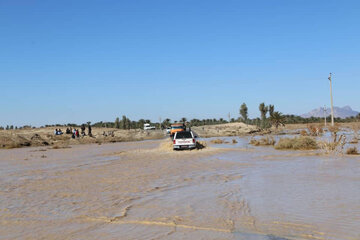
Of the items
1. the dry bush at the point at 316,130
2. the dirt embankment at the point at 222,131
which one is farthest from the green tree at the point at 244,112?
the dry bush at the point at 316,130

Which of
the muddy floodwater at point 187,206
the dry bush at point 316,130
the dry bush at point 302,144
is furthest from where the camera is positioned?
the dry bush at point 302,144

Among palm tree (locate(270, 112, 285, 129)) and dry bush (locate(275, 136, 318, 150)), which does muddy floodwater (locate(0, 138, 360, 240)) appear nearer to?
dry bush (locate(275, 136, 318, 150))

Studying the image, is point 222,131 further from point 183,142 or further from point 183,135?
point 183,142

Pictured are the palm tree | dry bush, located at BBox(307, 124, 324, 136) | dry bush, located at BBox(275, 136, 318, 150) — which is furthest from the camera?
the palm tree

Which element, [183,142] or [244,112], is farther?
[244,112]

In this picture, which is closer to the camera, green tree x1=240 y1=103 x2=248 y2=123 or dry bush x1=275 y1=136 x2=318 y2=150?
dry bush x1=275 y1=136 x2=318 y2=150

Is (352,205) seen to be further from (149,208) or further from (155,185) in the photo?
(155,185)

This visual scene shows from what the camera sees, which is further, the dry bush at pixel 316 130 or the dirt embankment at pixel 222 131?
the dirt embankment at pixel 222 131

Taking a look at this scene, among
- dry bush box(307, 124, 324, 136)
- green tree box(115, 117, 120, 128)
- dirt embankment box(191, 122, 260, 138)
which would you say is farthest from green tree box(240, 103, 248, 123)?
dry bush box(307, 124, 324, 136)

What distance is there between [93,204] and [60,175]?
270 inches

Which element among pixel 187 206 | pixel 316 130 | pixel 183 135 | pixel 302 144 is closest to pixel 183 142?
pixel 183 135

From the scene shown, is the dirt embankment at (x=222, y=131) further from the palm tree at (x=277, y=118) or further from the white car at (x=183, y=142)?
the white car at (x=183, y=142)

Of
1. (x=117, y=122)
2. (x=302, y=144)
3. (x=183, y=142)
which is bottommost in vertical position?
(x=302, y=144)

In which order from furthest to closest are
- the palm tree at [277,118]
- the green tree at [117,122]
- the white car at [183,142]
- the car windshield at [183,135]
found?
the green tree at [117,122] < the palm tree at [277,118] < the car windshield at [183,135] < the white car at [183,142]
